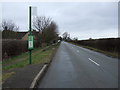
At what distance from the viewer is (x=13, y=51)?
1491 centimetres

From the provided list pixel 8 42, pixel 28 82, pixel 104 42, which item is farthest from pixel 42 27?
pixel 28 82

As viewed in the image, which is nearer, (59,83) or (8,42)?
(59,83)

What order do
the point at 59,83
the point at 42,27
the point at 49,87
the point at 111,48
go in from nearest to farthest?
the point at 49,87 → the point at 59,83 → the point at 111,48 → the point at 42,27

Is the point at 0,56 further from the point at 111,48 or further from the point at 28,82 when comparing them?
the point at 111,48

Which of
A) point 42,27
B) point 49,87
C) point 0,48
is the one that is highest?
point 42,27

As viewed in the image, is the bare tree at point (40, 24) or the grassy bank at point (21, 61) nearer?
the grassy bank at point (21, 61)

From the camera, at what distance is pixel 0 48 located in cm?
1188

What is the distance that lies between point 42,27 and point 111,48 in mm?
28044

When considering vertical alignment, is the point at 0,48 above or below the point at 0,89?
above

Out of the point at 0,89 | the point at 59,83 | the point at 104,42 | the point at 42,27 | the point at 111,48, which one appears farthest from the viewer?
the point at 42,27

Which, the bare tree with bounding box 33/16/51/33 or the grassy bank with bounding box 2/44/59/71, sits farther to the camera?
the bare tree with bounding box 33/16/51/33

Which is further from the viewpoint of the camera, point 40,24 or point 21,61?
point 40,24

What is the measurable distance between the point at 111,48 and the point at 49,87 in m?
15.4

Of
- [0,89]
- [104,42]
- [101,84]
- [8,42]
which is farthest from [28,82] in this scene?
[104,42]
